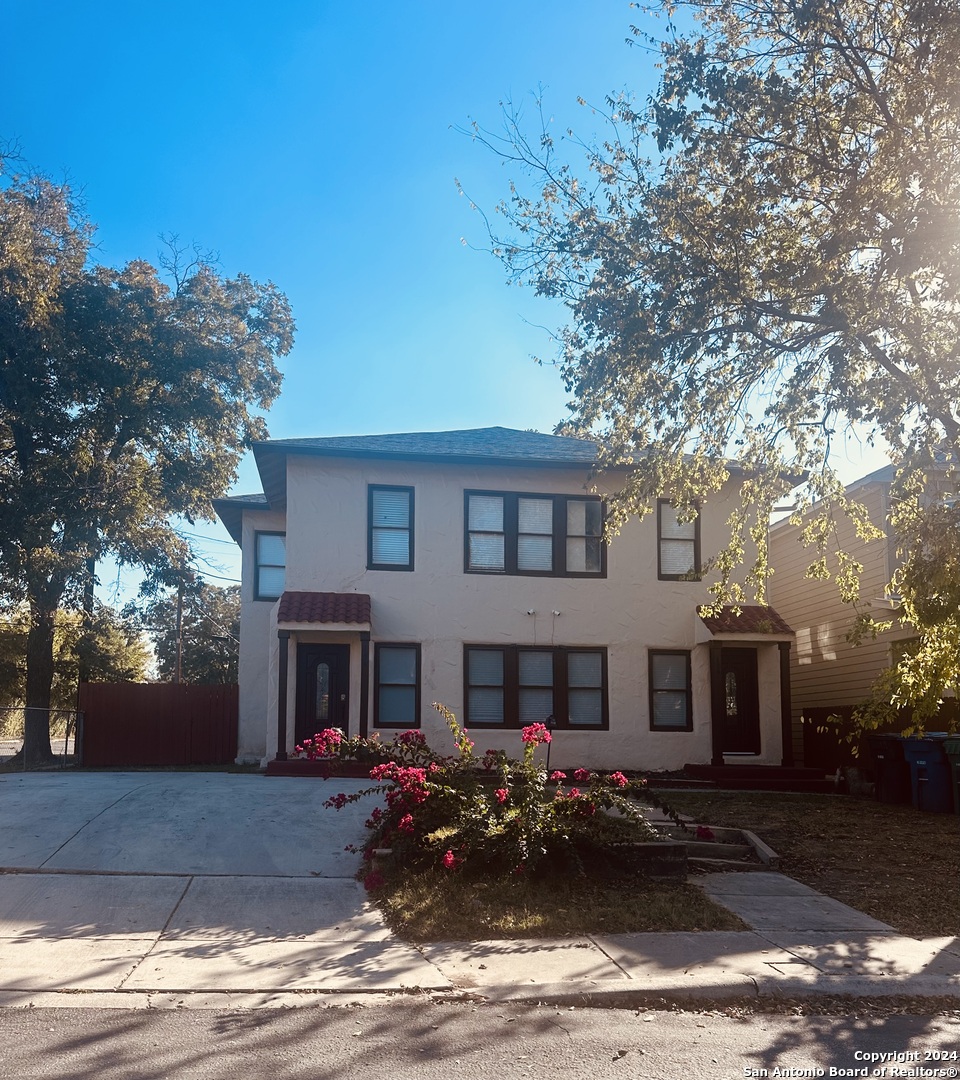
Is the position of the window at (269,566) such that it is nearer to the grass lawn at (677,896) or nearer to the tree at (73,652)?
the tree at (73,652)

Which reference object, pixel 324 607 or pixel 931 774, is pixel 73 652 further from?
pixel 931 774

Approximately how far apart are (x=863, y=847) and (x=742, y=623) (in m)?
7.11

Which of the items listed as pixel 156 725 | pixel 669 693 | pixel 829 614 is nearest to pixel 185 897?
pixel 669 693

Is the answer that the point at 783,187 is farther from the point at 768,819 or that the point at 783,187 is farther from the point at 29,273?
the point at 29,273

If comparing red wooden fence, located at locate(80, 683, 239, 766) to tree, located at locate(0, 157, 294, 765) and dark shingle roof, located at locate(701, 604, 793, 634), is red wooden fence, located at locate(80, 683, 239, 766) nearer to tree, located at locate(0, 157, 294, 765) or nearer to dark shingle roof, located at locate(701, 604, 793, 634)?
tree, located at locate(0, 157, 294, 765)

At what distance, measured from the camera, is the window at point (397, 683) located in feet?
60.0

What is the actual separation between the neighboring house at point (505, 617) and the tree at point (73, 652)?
11.5 m

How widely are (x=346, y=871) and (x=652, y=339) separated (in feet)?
21.9

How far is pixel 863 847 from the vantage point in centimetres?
1187

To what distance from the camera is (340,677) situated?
18.2 meters

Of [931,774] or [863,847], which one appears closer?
[863,847]

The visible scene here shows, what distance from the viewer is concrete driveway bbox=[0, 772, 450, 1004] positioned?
6637 mm

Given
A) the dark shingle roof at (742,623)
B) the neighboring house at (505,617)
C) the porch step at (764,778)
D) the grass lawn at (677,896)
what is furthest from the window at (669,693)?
the grass lawn at (677,896)

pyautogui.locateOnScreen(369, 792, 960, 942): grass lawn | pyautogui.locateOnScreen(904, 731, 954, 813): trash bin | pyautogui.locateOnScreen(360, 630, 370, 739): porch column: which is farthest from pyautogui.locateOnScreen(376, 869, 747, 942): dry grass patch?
pyautogui.locateOnScreen(360, 630, 370, 739): porch column
